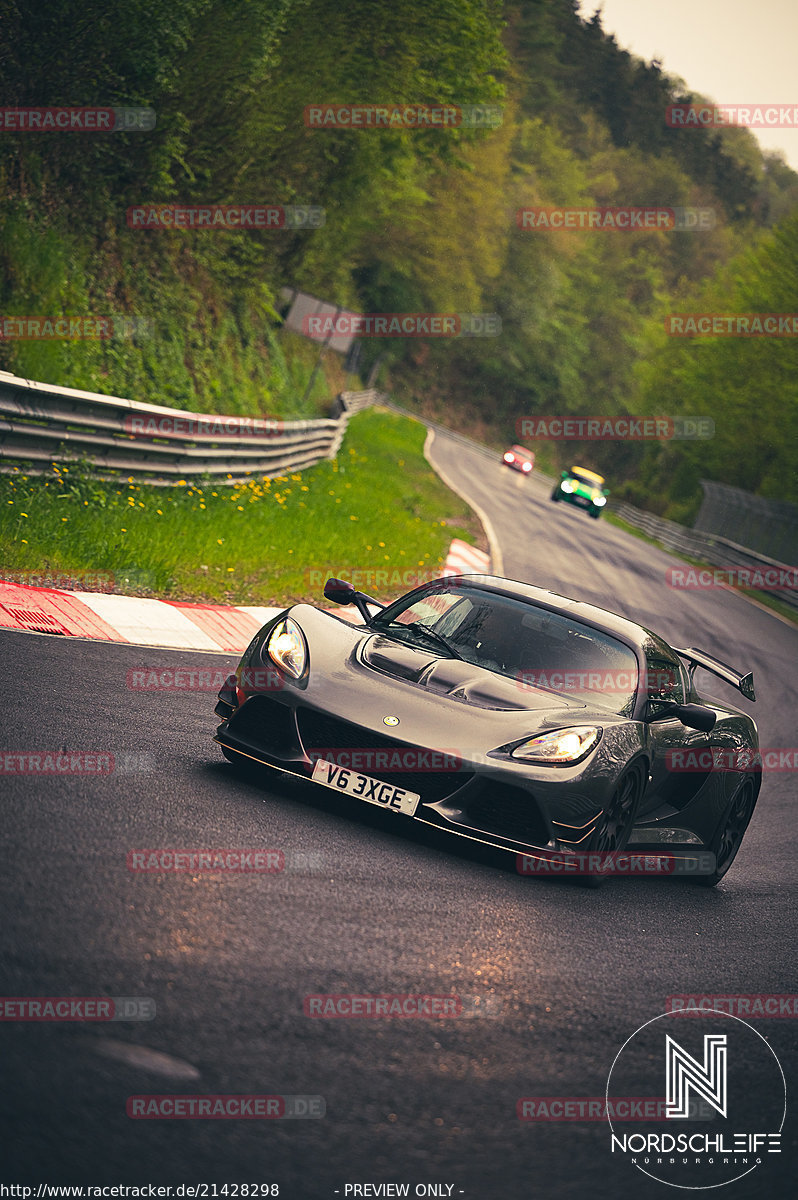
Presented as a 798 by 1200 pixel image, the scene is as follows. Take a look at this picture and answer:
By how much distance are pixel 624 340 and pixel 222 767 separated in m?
102

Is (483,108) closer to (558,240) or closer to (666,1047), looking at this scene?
(666,1047)

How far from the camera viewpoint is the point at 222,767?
6.25 meters

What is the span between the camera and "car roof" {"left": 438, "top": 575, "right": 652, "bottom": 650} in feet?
22.7

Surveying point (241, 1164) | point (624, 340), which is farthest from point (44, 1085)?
point (624, 340)
